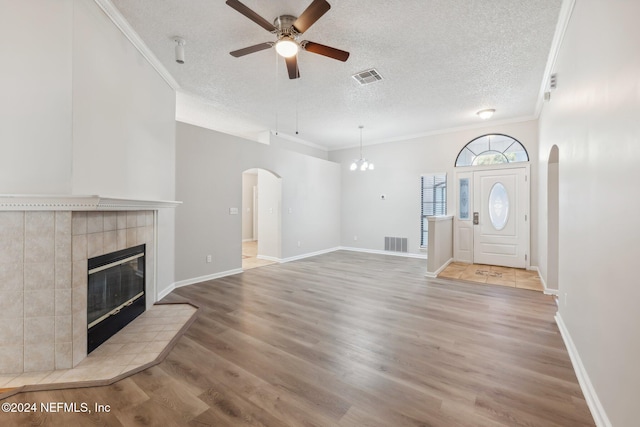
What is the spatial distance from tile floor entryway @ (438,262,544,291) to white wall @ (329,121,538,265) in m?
0.66

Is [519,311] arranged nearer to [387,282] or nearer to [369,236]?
[387,282]

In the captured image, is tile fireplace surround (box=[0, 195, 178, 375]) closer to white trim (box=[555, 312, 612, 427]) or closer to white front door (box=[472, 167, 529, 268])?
white trim (box=[555, 312, 612, 427])

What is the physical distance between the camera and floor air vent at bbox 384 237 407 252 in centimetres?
725

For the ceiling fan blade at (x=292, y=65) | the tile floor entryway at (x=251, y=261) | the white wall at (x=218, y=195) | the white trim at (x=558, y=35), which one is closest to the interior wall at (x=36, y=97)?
the ceiling fan blade at (x=292, y=65)

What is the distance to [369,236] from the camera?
7891 millimetres

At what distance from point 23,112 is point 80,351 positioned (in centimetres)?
196

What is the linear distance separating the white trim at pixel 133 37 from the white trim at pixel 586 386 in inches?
191

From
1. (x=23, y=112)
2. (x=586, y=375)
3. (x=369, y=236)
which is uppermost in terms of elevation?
(x=23, y=112)

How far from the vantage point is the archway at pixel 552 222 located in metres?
3.88

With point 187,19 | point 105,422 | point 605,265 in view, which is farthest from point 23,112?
point 605,265

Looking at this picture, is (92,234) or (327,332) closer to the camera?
(92,234)

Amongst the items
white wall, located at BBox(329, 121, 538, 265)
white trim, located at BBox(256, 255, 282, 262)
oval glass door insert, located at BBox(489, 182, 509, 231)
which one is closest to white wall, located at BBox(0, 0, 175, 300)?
white trim, located at BBox(256, 255, 282, 262)

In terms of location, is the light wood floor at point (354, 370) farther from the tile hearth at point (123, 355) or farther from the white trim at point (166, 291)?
the white trim at point (166, 291)

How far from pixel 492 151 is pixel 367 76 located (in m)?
4.02
